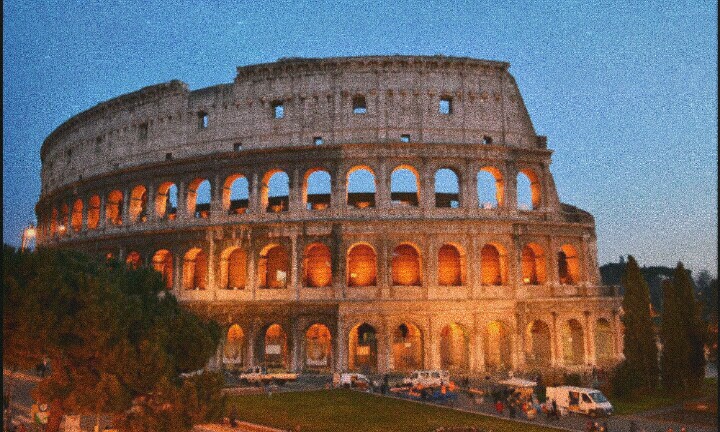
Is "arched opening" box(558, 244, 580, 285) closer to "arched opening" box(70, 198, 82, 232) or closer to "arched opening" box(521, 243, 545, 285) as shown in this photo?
"arched opening" box(521, 243, 545, 285)

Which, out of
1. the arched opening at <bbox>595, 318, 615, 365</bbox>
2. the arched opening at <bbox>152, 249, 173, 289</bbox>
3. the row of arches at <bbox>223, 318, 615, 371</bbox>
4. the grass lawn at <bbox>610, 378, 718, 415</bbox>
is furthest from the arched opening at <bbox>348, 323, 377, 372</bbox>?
the arched opening at <bbox>595, 318, 615, 365</bbox>

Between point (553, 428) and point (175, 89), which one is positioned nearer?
point (553, 428)

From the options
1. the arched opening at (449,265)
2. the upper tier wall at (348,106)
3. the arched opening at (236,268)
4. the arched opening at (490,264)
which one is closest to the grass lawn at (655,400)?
the arched opening at (490,264)

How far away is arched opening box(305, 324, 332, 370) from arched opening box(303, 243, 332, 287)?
2519 millimetres

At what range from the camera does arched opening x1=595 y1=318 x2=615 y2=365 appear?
108ft

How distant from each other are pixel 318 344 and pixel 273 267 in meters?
5.27

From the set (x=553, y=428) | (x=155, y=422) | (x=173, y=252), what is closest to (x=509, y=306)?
(x=553, y=428)

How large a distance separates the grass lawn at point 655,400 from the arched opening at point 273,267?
1803 cm

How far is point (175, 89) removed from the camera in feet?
116

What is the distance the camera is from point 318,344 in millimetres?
31375

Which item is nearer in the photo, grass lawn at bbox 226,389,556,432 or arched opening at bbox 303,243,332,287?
grass lawn at bbox 226,389,556,432

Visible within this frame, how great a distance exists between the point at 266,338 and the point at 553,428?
17.3 m

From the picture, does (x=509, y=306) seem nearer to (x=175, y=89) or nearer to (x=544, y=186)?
(x=544, y=186)

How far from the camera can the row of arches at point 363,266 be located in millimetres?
31453
